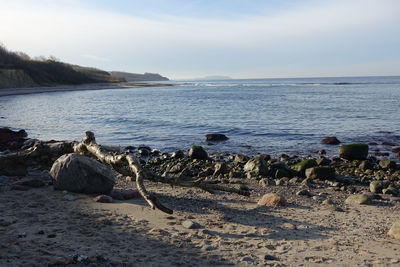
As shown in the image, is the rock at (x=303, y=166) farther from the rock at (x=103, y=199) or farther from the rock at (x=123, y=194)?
the rock at (x=103, y=199)

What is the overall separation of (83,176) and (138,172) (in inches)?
55.3

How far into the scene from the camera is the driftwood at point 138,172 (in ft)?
18.9

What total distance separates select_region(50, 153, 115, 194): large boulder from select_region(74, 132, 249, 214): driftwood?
1.17 ft

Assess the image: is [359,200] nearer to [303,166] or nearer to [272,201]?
[272,201]

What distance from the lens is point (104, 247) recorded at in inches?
184

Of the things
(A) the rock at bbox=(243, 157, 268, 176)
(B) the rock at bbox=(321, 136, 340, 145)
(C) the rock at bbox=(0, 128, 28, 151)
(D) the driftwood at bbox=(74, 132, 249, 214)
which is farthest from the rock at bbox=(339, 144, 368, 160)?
(C) the rock at bbox=(0, 128, 28, 151)

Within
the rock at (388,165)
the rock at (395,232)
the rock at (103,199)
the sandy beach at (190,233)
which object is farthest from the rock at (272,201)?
the rock at (388,165)

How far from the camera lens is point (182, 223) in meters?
5.79

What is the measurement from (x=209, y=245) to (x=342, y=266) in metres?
1.68

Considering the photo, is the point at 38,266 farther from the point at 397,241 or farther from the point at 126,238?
the point at 397,241

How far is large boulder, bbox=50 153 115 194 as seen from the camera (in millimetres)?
7242

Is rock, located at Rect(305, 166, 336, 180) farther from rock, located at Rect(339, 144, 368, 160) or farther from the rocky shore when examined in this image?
rock, located at Rect(339, 144, 368, 160)

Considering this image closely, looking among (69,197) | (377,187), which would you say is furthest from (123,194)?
(377,187)

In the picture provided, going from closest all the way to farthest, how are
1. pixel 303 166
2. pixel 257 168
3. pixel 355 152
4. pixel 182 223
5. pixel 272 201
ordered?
pixel 182 223, pixel 272 201, pixel 257 168, pixel 303 166, pixel 355 152
